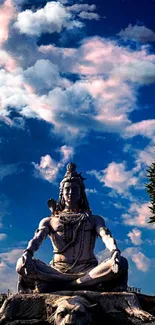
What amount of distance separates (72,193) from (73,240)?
1082 millimetres

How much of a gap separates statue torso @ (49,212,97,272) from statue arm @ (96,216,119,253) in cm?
12

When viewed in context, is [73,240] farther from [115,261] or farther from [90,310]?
[90,310]

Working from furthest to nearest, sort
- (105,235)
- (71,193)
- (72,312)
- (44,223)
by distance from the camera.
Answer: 1. (71,193)
2. (44,223)
3. (105,235)
4. (72,312)

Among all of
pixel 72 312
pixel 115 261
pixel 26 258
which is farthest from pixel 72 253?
pixel 72 312

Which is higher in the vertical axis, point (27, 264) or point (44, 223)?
point (44, 223)

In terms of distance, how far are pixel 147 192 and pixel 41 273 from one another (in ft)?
23.7

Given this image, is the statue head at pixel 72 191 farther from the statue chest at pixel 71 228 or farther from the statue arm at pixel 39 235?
the statue arm at pixel 39 235

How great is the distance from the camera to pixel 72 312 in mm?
7133

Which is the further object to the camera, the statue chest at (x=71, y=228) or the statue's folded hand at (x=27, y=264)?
the statue chest at (x=71, y=228)

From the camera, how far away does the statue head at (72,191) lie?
33.7 ft

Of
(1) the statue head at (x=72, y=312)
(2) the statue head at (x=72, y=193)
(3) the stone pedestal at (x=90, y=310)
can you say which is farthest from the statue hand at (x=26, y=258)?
(2) the statue head at (x=72, y=193)

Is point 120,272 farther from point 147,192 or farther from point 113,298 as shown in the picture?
point 147,192

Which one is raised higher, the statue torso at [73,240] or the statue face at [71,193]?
the statue face at [71,193]

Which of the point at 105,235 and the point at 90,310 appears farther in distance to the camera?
the point at 105,235
